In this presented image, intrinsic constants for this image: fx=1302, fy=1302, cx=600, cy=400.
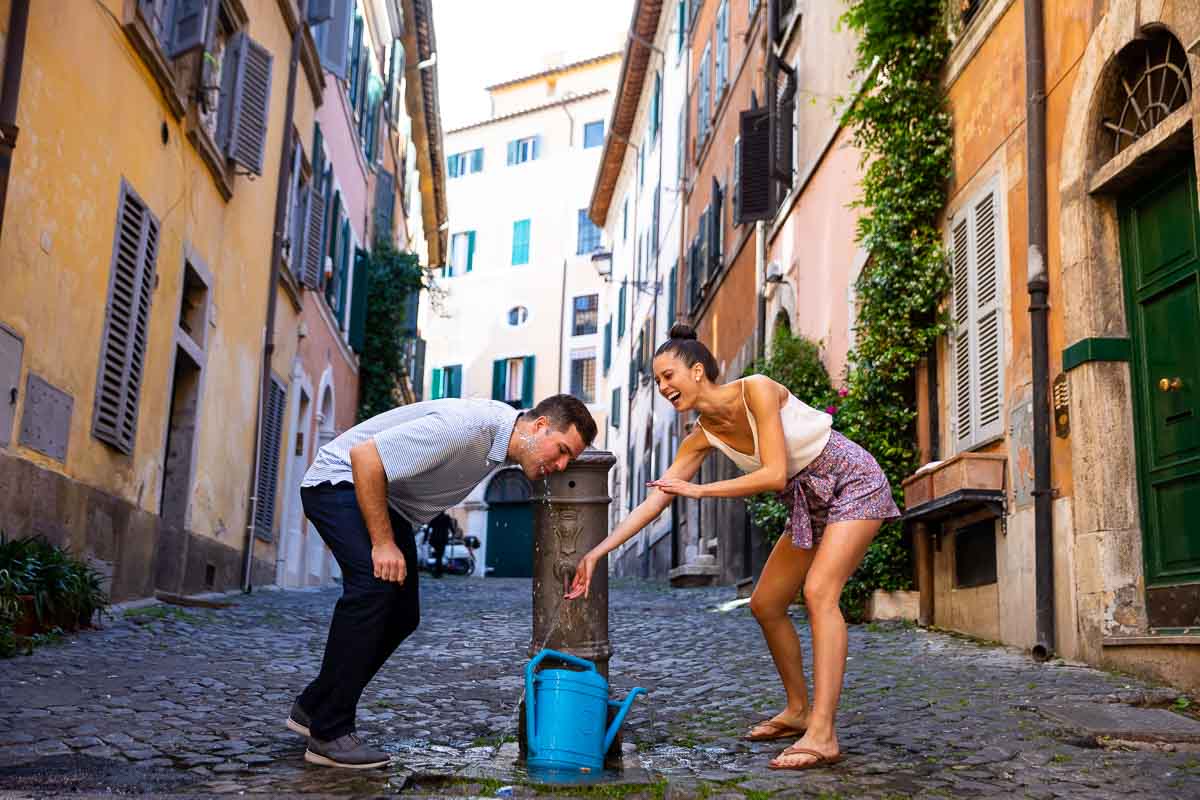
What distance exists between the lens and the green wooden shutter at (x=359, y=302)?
21297mm

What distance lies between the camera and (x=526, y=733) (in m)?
4.43

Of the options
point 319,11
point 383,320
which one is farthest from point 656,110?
point 319,11

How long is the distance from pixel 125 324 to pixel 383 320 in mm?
13689

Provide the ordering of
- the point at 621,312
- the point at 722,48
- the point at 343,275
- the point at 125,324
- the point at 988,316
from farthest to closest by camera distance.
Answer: the point at 621,312 → the point at 722,48 → the point at 343,275 → the point at 125,324 → the point at 988,316

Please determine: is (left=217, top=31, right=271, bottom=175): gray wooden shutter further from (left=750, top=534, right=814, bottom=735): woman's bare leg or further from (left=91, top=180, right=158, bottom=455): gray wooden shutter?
(left=750, top=534, right=814, bottom=735): woman's bare leg

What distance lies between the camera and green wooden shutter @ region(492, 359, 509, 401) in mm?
43719

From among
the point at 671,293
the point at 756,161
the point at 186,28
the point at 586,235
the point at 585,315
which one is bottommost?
the point at 186,28

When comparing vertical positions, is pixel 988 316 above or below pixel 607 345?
below

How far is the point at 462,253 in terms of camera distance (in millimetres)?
46938

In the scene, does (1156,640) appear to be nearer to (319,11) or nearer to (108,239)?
A: (108,239)

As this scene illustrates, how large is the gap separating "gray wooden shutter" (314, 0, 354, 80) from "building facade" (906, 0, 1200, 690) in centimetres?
973

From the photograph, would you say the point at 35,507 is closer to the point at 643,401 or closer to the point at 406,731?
the point at 406,731

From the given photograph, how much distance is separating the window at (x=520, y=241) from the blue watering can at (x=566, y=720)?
41.1 metres

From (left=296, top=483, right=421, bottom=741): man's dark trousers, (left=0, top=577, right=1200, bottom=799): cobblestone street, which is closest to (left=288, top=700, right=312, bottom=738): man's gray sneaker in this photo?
(left=0, top=577, right=1200, bottom=799): cobblestone street
